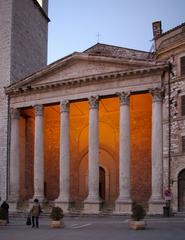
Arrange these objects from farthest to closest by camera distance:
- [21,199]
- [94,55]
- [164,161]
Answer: [21,199], [94,55], [164,161]

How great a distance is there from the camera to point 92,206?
2791 cm

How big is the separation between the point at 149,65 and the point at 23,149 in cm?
1212

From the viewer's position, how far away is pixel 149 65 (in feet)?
89.4

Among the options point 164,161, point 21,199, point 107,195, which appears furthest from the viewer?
point 107,195

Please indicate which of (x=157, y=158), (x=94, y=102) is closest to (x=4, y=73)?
(x=94, y=102)

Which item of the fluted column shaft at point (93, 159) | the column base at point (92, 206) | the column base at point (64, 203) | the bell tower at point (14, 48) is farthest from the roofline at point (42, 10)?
the column base at point (92, 206)

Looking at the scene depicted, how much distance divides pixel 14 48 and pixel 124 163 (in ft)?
41.7

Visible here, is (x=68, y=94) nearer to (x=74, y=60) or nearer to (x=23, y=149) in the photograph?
(x=74, y=60)

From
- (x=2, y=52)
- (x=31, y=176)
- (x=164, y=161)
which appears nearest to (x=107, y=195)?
(x=31, y=176)

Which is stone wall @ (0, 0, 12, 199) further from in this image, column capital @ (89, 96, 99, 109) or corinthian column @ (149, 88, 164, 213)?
corinthian column @ (149, 88, 164, 213)

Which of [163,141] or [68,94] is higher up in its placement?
[68,94]

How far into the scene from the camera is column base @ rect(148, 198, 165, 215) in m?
25.9

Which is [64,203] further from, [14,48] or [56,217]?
[14,48]

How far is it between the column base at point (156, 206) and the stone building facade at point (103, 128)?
0.19ft
